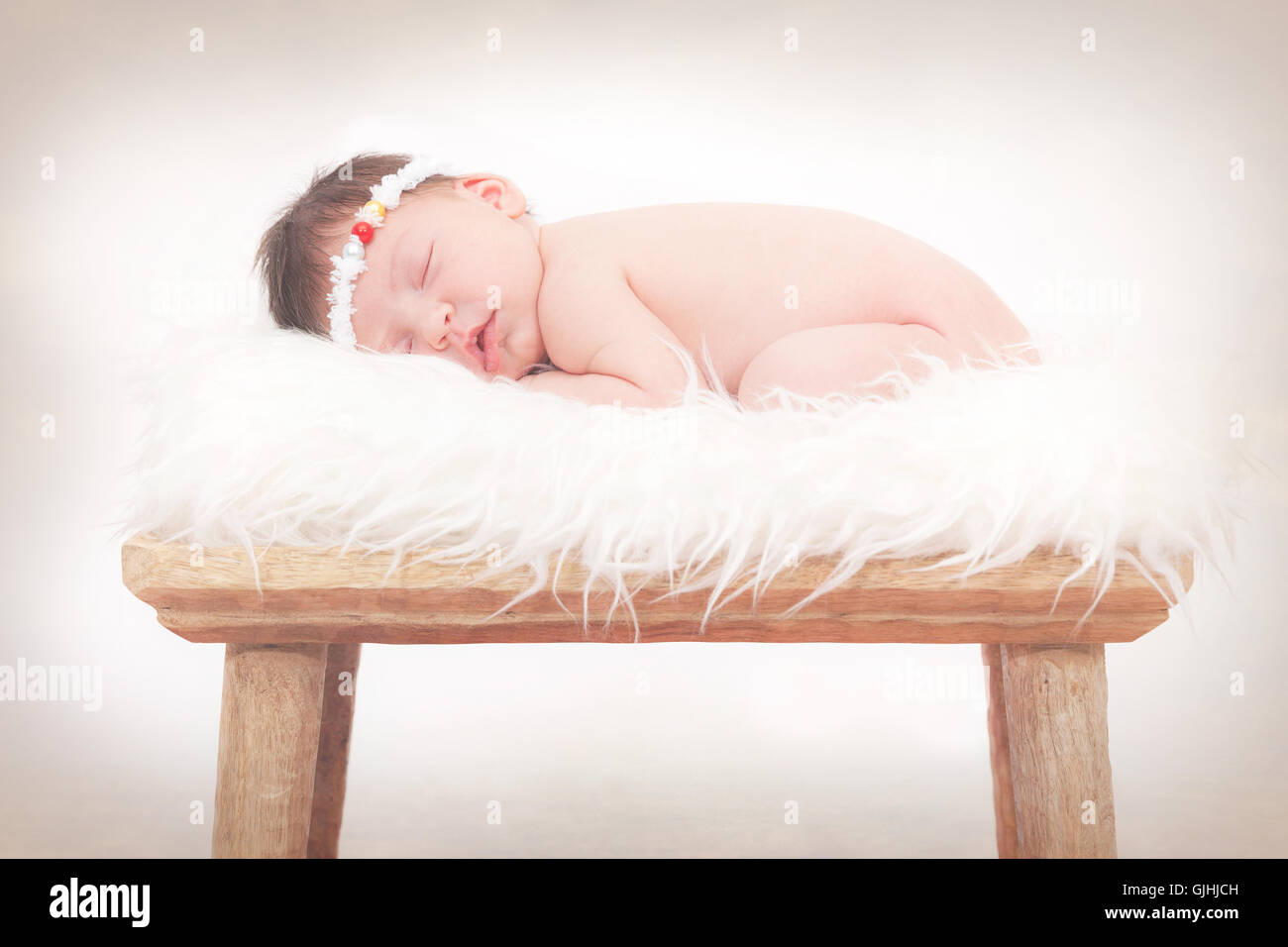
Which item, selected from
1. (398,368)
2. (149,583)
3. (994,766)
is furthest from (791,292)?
(149,583)

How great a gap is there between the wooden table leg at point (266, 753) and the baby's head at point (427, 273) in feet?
1.51

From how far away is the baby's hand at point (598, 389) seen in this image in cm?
118

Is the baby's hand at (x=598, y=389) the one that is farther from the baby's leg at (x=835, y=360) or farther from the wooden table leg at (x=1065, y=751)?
the wooden table leg at (x=1065, y=751)

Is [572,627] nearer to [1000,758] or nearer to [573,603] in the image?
[573,603]

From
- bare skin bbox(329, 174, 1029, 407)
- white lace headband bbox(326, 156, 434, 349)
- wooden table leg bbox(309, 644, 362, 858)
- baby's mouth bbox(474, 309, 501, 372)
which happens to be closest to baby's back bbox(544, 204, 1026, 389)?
bare skin bbox(329, 174, 1029, 407)

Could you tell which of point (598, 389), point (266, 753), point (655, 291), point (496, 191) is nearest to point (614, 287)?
point (655, 291)

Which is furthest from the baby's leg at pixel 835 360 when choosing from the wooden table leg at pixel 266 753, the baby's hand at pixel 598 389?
the wooden table leg at pixel 266 753

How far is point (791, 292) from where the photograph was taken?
1.31 m

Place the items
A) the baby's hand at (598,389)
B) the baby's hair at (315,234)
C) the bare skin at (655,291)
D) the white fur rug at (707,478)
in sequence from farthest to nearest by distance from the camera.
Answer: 1. the baby's hair at (315,234)
2. the bare skin at (655,291)
3. the baby's hand at (598,389)
4. the white fur rug at (707,478)

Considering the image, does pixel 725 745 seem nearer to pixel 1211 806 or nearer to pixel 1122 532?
pixel 1211 806

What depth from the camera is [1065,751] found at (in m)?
1.04

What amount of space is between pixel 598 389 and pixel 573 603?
311mm

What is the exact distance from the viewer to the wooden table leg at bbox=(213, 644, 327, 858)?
3.40ft

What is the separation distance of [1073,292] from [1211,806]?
2.93 ft
